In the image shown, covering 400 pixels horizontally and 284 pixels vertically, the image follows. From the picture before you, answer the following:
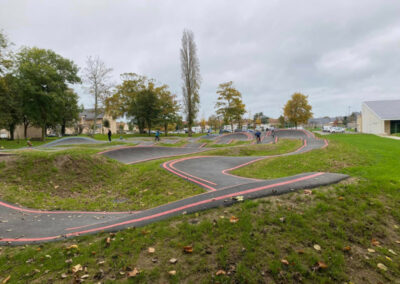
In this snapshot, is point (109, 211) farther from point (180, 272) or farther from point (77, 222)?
point (180, 272)

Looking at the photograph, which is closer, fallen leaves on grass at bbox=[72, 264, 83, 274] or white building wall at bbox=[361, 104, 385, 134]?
fallen leaves on grass at bbox=[72, 264, 83, 274]

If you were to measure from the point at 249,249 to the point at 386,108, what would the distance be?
1974 inches

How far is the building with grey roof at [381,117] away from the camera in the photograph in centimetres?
3438

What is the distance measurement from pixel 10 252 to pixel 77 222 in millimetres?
1611

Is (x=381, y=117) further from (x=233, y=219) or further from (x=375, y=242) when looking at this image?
(x=233, y=219)

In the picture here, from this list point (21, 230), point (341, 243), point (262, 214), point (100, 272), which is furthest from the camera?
point (21, 230)

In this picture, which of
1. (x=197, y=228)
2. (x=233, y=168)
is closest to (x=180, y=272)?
(x=197, y=228)

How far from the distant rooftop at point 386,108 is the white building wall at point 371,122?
62 cm

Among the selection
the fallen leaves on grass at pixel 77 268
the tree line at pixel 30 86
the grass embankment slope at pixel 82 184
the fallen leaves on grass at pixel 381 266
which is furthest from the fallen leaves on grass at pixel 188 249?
the tree line at pixel 30 86

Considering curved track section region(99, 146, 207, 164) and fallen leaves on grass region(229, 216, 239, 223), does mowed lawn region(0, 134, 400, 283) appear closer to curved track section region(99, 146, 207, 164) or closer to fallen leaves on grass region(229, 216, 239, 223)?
fallen leaves on grass region(229, 216, 239, 223)

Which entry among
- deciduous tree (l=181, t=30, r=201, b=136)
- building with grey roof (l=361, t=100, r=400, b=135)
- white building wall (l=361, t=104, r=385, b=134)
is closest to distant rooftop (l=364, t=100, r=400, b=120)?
building with grey roof (l=361, t=100, r=400, b=135)

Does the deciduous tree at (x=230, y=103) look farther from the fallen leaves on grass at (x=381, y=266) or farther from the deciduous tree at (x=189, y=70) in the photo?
the fallen leaves on grass at (x=381, y=266)

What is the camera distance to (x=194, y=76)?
4134 cm

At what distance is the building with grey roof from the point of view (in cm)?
3438
